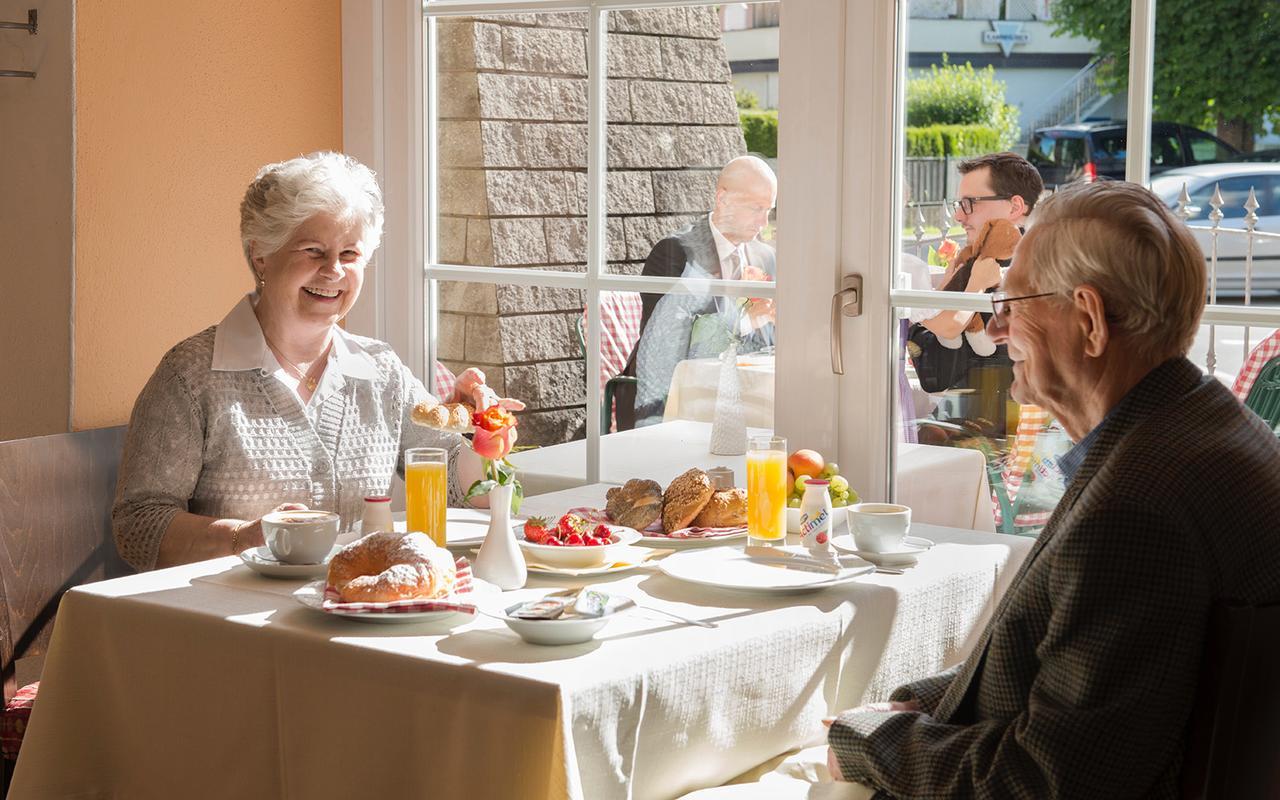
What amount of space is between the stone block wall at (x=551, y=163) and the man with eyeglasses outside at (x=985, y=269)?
0.47 metres

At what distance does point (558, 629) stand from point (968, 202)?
1.29 metres

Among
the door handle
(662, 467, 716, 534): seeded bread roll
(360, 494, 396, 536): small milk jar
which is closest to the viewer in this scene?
(360, 494, 396, 536): small milk jar

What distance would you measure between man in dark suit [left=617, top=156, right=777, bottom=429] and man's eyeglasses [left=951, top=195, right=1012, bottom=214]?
353 mm

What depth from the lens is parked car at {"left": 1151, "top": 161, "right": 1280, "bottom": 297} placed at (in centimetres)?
218

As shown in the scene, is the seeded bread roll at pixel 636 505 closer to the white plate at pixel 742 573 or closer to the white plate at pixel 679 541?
the white plate at pixel 679 541

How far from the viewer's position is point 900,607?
6.13ft

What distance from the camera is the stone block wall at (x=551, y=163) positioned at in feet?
9.04

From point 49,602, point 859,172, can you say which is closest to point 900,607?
point 859,172

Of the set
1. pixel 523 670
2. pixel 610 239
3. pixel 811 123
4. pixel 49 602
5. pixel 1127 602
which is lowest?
pixel 49 602

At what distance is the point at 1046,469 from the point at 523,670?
4.26ft

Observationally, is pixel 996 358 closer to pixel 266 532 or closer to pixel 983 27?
pixel 983 27

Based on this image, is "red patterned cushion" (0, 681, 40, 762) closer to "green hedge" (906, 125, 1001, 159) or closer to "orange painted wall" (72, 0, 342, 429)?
"orange painted wall" (72, 0, 342, 429)

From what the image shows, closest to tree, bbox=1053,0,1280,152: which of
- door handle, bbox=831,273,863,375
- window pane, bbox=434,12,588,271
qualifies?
door handle, bbox=831,273,863,375

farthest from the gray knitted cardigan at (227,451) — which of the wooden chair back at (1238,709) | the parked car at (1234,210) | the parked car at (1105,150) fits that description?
the wooden chair back at (1238,709)
